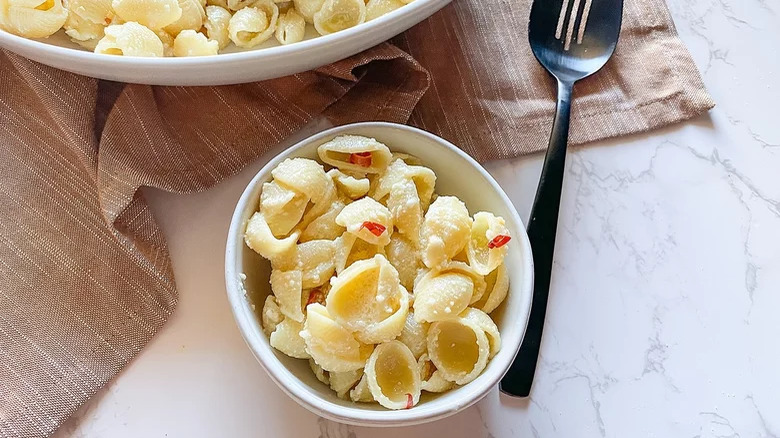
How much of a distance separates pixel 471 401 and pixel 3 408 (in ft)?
1.28

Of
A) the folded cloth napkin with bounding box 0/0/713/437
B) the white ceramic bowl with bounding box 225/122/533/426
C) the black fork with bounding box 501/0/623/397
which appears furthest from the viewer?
the black fork with bounding box 501/0/623/397

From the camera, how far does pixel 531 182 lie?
0.75 meters

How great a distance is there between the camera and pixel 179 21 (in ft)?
2.32

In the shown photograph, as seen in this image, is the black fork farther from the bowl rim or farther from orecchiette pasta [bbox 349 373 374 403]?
orecchiette pasta [bbox 349 373 374 403]

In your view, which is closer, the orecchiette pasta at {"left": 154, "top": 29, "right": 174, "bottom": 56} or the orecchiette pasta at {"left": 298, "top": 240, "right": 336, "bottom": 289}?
the orecchiette pasta at {"left": 298, "top": 240, "right": 336, "bottom": 289}

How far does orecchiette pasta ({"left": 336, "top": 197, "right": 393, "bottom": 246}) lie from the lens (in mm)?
599

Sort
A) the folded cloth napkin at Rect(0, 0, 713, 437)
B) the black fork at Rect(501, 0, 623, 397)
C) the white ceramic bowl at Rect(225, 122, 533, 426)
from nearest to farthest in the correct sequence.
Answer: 1. the white ceramic bowl at Rect(225, 122, 533, 426)
2. the folded cloth napkin at Rect(0, 0, 713, 437)
3. the black fork at Rect(501, 0, 623, 397)

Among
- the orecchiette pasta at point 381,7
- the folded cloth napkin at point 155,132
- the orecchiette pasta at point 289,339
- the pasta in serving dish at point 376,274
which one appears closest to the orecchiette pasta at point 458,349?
the pasta in serving dish at point 376,274

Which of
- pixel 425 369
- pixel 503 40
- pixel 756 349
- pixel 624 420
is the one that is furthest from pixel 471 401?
pixel 503 40

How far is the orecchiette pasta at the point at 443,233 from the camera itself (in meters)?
0.60

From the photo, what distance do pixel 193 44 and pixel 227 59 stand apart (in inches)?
2.4

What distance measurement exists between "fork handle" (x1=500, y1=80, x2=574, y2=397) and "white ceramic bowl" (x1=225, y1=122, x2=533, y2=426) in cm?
7

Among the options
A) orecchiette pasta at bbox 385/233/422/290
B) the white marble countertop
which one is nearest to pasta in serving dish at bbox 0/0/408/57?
the white marble countertop

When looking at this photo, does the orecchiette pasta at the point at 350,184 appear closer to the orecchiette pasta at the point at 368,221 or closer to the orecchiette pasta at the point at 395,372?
the orecchiette pasta at the point at 368,221
